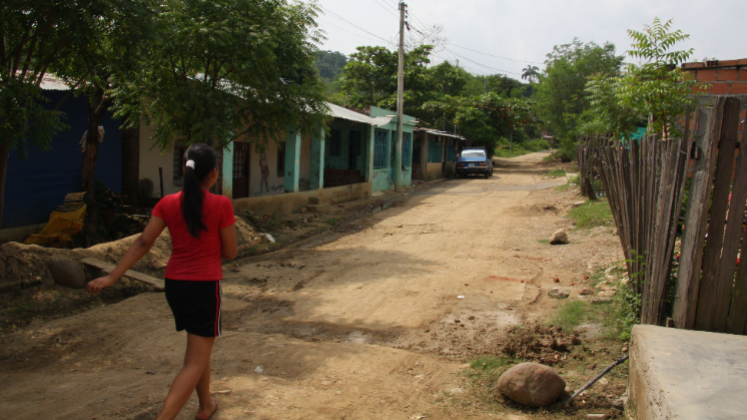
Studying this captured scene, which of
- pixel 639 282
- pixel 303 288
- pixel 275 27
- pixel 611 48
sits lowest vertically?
pixel 303 288

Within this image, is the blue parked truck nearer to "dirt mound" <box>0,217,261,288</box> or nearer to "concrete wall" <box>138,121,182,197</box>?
"concrete wall" <box>138,121,182,197</box>

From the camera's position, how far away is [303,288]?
705cm

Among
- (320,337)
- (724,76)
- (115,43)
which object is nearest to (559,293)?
(320,337)

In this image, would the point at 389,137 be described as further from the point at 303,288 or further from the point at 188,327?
the point at 188,327

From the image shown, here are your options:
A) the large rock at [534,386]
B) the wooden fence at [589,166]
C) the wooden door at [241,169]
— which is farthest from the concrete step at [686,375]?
the wooden door at [241,169]

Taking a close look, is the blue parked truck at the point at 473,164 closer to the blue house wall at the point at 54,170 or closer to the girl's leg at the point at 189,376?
the blue house wall at the point at 54,170

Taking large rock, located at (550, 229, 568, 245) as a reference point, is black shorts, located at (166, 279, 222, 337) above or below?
above

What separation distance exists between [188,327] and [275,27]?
22.4 ft

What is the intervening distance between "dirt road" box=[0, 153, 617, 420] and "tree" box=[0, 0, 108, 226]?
1934 millimetres

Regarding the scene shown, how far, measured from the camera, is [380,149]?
72.7ft

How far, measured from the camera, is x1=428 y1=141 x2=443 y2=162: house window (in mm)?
30347

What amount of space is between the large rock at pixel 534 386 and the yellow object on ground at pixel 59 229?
762 cm

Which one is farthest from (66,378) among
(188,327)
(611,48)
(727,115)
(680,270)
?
(611,48)

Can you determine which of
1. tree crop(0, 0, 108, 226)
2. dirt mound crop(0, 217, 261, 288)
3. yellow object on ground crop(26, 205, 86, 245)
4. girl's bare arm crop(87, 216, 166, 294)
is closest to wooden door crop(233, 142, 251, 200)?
yellow object on ground crop(26, 205, 86, 245)
